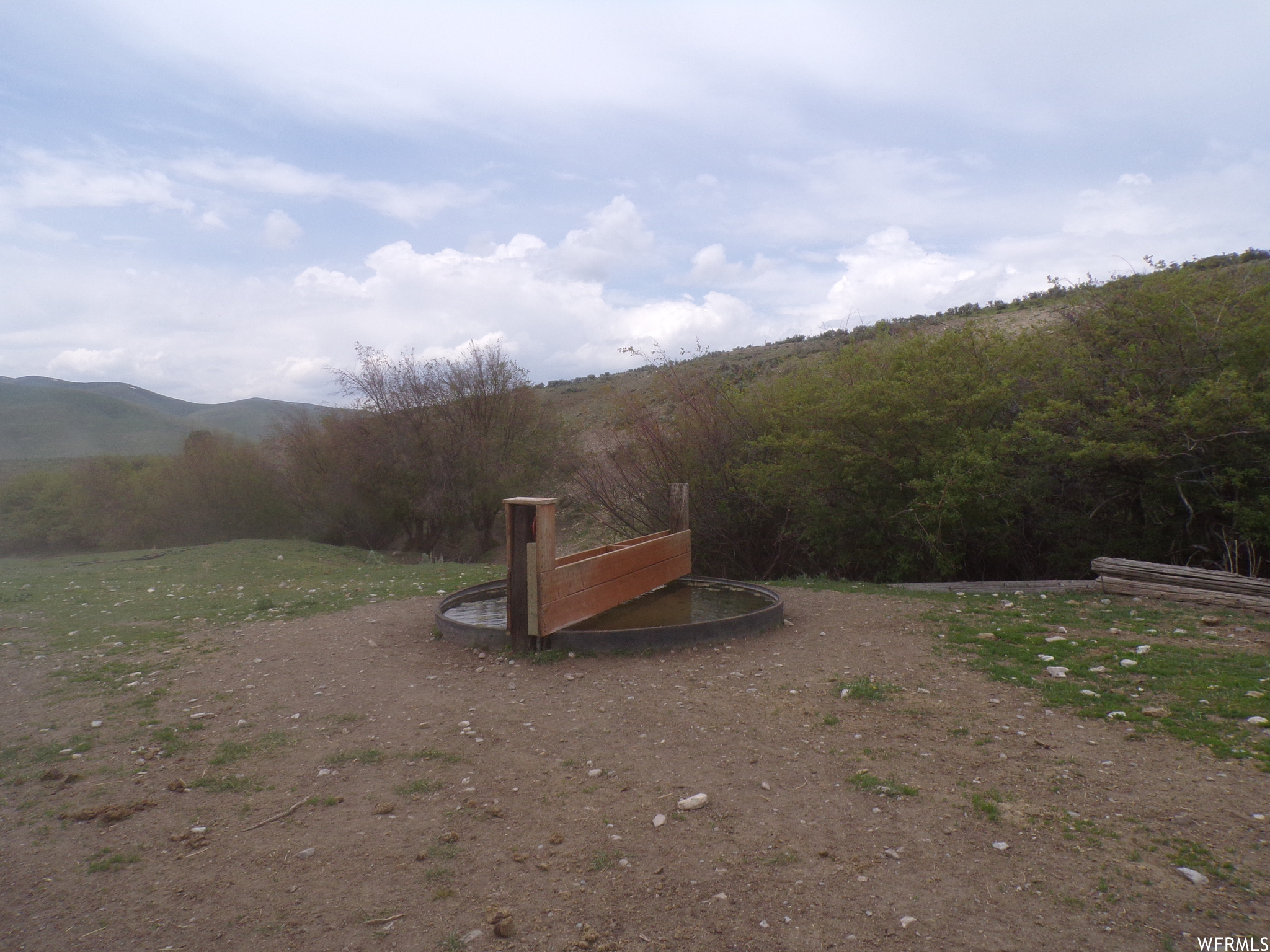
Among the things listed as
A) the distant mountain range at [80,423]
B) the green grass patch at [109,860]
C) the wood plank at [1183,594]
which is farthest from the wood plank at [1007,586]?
the distant mountain range at [80,423]

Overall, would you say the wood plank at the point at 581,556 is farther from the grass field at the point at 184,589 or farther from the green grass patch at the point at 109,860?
the green grass patch at the point at 109,860

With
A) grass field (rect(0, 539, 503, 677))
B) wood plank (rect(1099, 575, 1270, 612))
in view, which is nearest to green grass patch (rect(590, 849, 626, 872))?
grass field (rect(0, 539, 503, 677))

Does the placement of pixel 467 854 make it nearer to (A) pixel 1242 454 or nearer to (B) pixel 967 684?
(B) pixel 967 684

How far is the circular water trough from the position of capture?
5.74 m

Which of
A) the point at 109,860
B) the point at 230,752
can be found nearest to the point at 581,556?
the point at 230,752

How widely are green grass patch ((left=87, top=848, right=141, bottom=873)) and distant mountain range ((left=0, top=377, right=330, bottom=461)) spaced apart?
50.1 m

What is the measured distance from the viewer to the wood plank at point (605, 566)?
569 centimetres

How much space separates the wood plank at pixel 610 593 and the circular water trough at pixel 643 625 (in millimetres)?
153

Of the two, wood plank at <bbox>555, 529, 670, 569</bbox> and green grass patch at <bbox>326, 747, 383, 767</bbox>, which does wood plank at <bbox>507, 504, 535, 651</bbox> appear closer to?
wood plank at <bbox>555, 529, 670, 569</bbox>

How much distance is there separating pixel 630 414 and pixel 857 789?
8398 mm

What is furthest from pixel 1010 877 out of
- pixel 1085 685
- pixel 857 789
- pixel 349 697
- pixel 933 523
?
pixel 933 523

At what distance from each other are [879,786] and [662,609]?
404 cm

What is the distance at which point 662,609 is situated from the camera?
720 cm

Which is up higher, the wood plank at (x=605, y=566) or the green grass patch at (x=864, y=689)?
the wood plank at (x=605, y=566)
